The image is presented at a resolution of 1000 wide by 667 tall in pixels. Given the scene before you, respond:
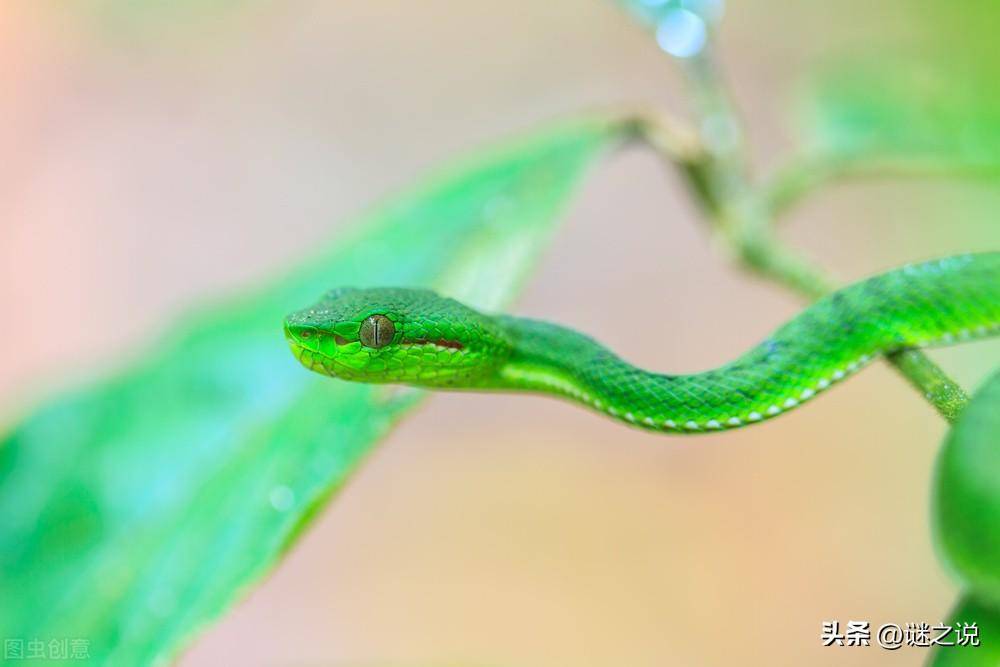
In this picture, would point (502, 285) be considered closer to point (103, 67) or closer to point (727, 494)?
point (727, 494)

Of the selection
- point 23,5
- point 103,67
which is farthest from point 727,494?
point 23,5

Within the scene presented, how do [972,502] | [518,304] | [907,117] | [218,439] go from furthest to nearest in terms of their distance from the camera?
[518,304] → [907,117] → [218,439] → [972,502]

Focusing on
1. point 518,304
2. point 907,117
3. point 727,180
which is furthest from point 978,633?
point 518,304

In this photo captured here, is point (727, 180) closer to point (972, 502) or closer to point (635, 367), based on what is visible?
point (635, 367)

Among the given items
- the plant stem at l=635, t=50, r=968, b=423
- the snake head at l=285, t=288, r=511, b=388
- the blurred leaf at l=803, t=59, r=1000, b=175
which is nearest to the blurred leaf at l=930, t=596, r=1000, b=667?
the snake head at l=285, t=288, r=511, b=388

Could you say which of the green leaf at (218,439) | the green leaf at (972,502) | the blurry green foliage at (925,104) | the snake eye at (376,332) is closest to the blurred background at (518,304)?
the blurry green foliage at (925,104)

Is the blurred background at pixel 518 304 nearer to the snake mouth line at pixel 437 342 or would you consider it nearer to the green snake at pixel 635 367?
the green snake at pixel 635 367

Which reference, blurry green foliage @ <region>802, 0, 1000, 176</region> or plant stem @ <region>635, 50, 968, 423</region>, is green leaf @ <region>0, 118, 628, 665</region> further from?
blurry green foliage @ <region>802, 0, 1000, 176</region>
